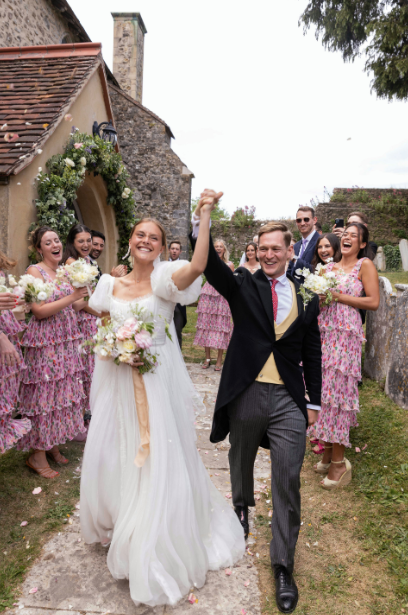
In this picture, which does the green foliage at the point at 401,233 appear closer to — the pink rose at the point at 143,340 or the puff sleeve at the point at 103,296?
the puff sleeve at the point at 103,296

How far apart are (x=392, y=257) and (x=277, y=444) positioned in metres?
18.3

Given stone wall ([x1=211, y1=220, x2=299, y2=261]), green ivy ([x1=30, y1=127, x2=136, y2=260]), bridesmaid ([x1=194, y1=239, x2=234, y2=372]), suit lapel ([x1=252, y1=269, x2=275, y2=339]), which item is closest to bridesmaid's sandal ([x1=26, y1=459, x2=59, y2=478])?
suit lapel ([x1=252, y1=269, x2=275, y2=339])

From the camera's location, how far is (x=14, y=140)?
20.1 feet

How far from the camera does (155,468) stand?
271 centimetres

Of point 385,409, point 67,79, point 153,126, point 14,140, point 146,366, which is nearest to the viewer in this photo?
point 146,366

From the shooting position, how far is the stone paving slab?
2.63m

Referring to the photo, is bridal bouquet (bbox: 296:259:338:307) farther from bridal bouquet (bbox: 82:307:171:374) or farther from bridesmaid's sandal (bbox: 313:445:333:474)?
bridesmaid's sandal (bbox: 313:445:333:474)

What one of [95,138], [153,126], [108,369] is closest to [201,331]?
[95,138]

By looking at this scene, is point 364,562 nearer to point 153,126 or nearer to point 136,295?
point 136,295

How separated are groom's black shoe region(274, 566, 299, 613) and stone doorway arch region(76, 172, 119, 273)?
752 cm

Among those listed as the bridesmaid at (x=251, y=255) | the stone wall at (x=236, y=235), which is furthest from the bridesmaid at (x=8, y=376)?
the stone wall at (x=236, y=235)

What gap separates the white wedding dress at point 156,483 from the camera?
8.64ft

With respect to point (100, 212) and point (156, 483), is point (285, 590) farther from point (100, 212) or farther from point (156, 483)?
point (100, 212)

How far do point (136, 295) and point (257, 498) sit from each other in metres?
2.37
